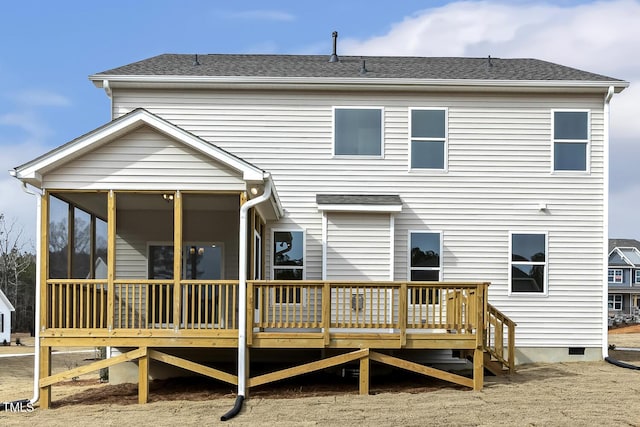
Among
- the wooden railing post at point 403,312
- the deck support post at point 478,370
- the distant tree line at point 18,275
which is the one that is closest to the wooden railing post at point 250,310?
the wooden railing post at point 403,312

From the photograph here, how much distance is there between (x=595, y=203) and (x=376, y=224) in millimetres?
4668

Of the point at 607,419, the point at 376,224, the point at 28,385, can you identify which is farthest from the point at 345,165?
the point at 28,385

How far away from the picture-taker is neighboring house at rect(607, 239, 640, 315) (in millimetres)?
53062

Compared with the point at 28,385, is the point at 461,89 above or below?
above

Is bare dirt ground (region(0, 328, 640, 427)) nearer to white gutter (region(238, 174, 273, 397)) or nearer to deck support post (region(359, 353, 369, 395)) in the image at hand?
deck support post (region(359, 353, 369, 395))

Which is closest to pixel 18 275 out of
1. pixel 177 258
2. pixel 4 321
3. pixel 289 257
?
pixel 4 321

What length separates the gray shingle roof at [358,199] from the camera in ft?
48.6

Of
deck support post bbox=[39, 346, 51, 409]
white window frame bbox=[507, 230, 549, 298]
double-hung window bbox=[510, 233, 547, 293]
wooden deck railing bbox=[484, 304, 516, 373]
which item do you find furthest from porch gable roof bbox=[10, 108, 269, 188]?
double-hung window bbox=[510, 233, 547, 293]

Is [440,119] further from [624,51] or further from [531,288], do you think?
[624,51]

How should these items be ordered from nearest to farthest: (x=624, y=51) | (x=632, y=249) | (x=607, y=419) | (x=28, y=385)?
(x=607, y=419), (x=28, y=385), (x=624, y=51), (x=632, y=249)

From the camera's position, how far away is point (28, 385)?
53.8ft

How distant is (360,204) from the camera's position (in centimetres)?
1474

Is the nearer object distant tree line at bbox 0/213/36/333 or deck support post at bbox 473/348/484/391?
deck support post at bbox 473/348/484/391

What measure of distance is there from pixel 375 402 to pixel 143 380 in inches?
144
